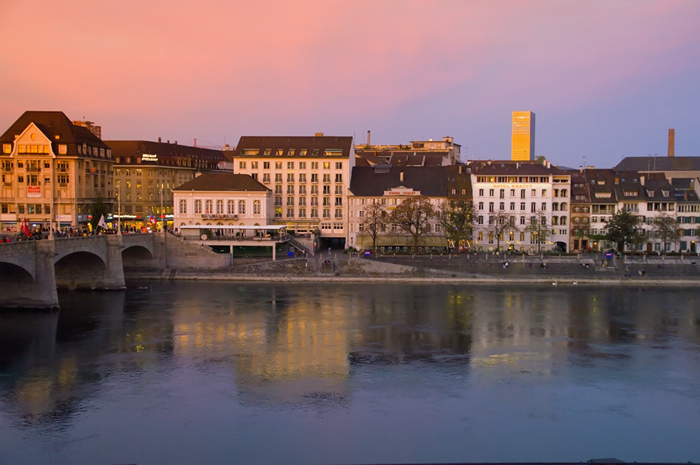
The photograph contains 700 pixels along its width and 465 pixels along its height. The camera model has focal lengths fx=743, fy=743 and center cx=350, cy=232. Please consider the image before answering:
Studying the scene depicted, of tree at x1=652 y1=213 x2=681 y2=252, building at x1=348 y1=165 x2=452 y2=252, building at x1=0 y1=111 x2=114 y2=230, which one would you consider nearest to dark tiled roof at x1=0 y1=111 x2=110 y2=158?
building at x1=0 y1=111 x2=114 y2=230

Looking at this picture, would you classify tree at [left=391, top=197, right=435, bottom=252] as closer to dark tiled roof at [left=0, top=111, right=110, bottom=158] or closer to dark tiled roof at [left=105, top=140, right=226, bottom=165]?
dark tiled roof at [left=0, top=111, right=110, bottom=158]

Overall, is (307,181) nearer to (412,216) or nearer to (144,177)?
(412,216)

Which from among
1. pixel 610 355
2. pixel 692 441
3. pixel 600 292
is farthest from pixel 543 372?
pixel 600 292

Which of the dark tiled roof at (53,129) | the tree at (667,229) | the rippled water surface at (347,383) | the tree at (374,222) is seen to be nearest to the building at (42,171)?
the dark tiled roof at (53,129)

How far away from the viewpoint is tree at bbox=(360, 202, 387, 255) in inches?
2953

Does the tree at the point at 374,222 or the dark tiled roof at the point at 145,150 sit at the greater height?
the dark tiled roof at the point at 145,150

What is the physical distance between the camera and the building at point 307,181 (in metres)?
81.8

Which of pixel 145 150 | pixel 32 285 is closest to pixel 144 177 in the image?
pixel 145 150

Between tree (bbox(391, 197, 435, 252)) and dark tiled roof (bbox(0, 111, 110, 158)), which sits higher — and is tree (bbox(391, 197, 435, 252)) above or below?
below

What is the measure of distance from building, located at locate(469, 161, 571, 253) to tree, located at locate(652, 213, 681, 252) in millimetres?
9009

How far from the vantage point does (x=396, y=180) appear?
82.7 meters

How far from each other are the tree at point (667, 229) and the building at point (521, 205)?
29.6ft

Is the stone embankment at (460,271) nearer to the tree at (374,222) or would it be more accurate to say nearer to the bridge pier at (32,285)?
the tree at (374,222)

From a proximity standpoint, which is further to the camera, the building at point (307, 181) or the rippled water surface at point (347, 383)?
the building at point (307, 181)
